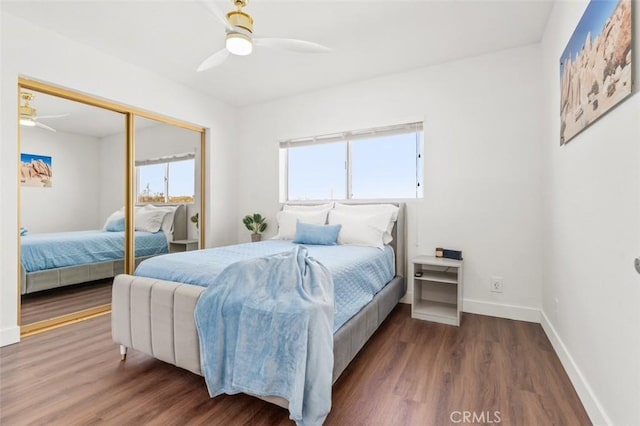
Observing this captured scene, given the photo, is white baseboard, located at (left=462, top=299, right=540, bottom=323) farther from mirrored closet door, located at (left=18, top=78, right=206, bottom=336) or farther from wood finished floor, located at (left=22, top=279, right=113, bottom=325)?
wood finished floor, located at (left=22, top=279, right=113, bottom=325)

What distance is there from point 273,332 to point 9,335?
2429 millimetres

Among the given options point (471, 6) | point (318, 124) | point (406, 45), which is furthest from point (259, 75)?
point (471, 6)

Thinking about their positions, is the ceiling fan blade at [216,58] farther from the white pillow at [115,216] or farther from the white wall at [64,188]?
the white pillow at [115,216]

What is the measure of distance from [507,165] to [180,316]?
10.0 ft

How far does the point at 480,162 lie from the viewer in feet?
9.71

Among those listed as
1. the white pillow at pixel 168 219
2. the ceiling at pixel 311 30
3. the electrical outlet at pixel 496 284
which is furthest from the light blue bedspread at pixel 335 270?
the ceiling at pixel 311 30

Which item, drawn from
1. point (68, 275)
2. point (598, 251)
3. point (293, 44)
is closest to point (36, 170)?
point (68, 275)

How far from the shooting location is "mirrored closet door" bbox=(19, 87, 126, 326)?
2627mm

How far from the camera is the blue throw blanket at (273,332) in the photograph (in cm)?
133

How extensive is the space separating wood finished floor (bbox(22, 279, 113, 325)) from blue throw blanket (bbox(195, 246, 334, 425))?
2.17 meters

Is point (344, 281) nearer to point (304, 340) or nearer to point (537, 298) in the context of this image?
point (304, 340)

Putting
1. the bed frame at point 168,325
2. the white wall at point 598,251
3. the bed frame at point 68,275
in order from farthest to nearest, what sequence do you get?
the bed frame at point 68,275
the bed frame at point 168,325
the white wall at point 598,251

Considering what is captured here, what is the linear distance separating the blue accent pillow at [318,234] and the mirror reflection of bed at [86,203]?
1.74 metres

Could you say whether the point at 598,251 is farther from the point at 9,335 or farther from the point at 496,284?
the point at 9,335
